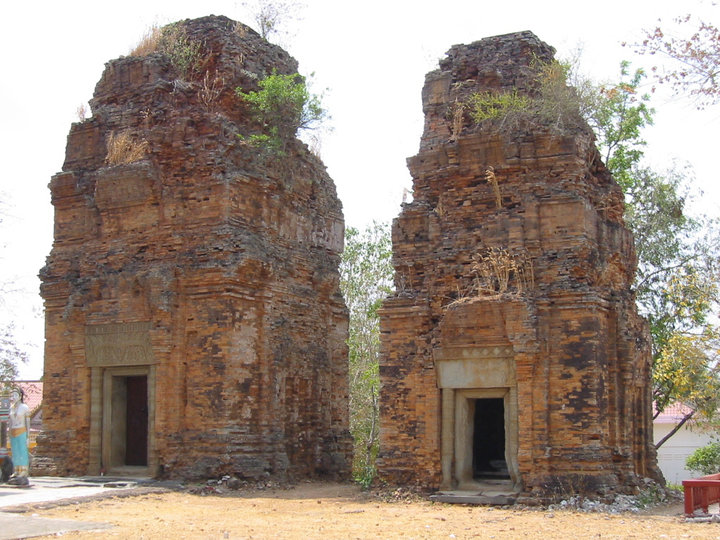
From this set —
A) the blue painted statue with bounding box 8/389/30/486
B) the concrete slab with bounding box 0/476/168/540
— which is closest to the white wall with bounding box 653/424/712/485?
the concrete slab with bounding box 0/476/168/540

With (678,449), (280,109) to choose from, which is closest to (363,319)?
(280,109)

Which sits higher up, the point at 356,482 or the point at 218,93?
the point at 218,93

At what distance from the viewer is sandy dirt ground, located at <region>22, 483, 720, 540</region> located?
987 cm

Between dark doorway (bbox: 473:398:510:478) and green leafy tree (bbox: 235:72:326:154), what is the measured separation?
5.69 m

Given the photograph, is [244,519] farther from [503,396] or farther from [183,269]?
[183,269]

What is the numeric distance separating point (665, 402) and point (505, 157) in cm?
1134

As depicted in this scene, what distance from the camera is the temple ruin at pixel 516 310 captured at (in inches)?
482

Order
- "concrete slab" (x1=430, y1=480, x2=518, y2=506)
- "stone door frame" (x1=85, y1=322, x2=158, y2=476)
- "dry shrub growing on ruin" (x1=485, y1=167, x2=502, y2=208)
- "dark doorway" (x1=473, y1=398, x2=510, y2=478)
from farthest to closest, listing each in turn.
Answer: "stone door frame" (x1=85, y1=322, x2=158, y2=476) → "dark doorway" (x1=473, y1=398, x2=510, y2=478) → "dry shrub growing on ruin" (x1=485, y1=167, x2=502, y2=208) → "concrete slab" (x1=430, y1=480, x2=518, y2=506)

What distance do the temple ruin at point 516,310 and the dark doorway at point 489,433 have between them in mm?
772

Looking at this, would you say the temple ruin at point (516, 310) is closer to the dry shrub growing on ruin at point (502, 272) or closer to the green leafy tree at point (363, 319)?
the dry shrub growing on ruin at point (502, 272)

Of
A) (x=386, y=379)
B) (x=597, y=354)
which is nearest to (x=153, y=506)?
(x=386, y=379)

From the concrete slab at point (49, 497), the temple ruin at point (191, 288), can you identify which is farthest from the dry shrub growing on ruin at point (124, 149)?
the concrete slab at point (49, 497)

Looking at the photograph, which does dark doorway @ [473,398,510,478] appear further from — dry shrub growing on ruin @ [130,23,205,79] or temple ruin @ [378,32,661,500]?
dry shrub growing on ruin @ [130,23,205,79]

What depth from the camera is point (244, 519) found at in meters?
11.4
